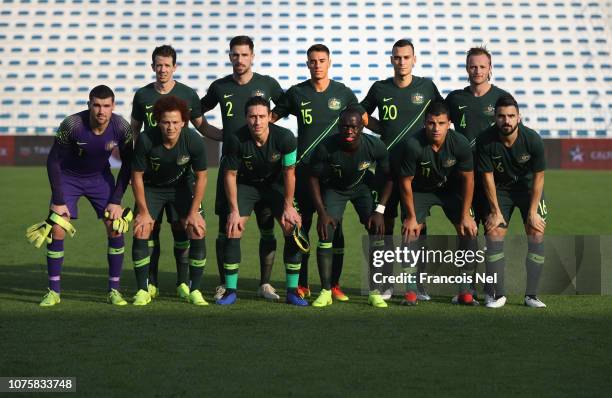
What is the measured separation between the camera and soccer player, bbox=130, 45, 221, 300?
7527mm

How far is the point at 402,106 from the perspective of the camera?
7.62 metres

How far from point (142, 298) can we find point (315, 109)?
2.13 metres

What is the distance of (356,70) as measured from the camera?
40406 millimetres

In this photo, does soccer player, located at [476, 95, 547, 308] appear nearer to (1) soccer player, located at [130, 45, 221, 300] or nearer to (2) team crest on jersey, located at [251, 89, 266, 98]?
(2) team crest on jersey, located at [251, 89, 266, 98]

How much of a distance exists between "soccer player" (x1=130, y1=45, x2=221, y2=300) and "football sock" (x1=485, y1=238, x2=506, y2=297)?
2.56 metres

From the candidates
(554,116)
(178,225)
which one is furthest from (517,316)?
(554,116)

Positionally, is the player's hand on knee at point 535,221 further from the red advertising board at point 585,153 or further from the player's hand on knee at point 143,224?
the red advertising board at point 585,153

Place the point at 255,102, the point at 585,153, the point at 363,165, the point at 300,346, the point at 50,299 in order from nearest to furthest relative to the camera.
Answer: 1. the point at 300,346
2. the point at 255,102
3. the point at 50,299
4. the point at 363,165
5. the point at 585,153

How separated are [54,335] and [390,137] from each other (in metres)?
3.36

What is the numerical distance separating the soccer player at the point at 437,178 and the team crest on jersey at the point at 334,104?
754 millimetres

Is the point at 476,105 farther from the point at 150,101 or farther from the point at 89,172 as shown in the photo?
the point at 89,172

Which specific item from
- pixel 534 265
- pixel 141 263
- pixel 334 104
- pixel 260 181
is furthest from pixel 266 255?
pixel 534 265

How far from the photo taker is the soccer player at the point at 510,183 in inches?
277

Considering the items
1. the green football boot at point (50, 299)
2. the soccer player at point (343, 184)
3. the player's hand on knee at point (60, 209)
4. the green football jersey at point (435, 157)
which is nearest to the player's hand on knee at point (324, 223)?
the soccer player at point (343, 184)
